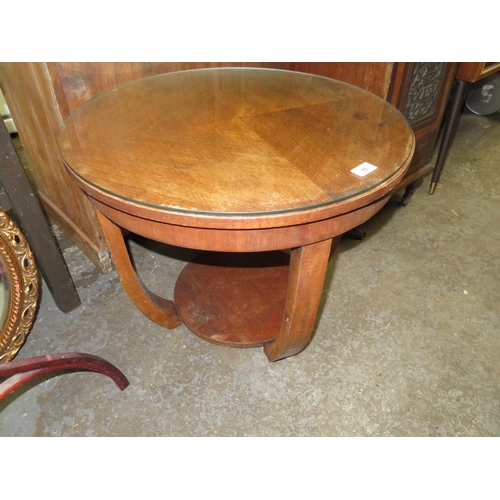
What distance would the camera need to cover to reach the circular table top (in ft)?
2.69

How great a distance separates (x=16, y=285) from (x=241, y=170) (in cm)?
89

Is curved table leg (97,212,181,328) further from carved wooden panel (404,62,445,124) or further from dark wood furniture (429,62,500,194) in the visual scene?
Answer: dark wood furniture (429,62,500,194)

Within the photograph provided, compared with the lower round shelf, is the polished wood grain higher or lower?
higher

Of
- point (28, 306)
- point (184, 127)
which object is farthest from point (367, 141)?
point (28, 306)

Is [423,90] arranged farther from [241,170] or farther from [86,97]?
[86,97]

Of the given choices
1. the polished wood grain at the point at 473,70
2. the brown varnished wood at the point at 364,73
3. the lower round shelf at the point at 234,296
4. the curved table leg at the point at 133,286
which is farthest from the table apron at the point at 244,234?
the polished wood grain at the point at 473,70

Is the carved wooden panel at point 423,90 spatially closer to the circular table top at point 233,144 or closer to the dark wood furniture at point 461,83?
the dark wood furniture at point 461,83

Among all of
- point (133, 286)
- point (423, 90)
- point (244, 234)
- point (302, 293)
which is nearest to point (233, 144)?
point (244, 234)

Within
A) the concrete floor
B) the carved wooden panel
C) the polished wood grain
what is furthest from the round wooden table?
the polished wood grain

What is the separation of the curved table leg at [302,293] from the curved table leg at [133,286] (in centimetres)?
43

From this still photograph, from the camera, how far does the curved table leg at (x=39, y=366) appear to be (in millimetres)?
1025

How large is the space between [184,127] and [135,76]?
2.05 feet

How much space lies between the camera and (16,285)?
1.28 meters

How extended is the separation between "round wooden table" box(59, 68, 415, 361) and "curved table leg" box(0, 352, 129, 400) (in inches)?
9.2
